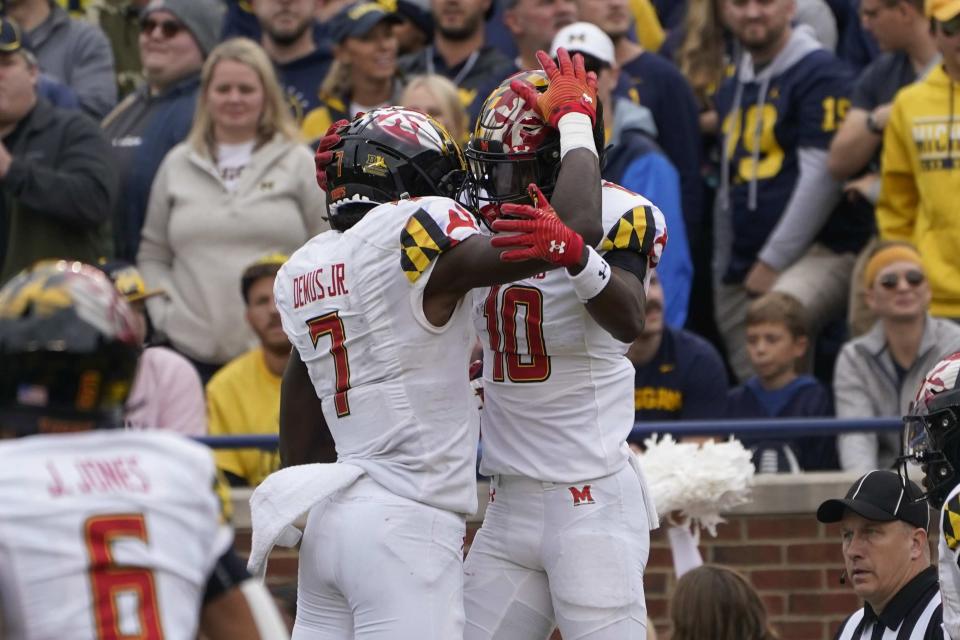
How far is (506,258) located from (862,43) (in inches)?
232

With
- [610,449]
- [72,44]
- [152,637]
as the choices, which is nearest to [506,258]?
[610,449]

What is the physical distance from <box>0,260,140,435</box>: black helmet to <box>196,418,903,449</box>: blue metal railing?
156 inches

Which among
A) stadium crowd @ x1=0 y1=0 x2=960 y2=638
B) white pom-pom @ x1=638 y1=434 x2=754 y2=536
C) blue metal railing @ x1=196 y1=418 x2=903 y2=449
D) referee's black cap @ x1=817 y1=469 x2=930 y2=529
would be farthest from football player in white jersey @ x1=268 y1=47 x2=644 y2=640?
stadium crowd @ x1=0 y1=0 x2=960 y2=638

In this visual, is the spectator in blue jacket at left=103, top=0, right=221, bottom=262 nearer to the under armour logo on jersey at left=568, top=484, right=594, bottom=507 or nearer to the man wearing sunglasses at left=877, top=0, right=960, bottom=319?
the man wearing sunglasses at left=877, top=0, right=960, bottom=319

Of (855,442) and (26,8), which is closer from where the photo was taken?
(855,442)

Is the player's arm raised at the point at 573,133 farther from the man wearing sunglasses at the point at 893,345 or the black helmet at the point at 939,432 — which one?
the man wearing sunglasses at the point at 893,345

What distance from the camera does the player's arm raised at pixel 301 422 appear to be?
205 inches

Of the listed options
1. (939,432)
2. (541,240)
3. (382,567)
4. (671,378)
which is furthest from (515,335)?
(671,378)

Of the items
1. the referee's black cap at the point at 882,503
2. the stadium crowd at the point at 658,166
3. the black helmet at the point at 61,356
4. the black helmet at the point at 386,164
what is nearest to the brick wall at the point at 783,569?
the stadium crowd at the point at 658,166

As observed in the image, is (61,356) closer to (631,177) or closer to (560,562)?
(560,562)

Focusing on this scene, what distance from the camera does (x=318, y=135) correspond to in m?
9.36

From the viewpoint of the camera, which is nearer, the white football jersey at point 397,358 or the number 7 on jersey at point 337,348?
the white football jersey at point 397,358

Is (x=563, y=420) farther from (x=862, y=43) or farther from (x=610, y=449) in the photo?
(x=862, y=43)

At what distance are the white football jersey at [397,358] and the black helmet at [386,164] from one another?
0.15 meters
